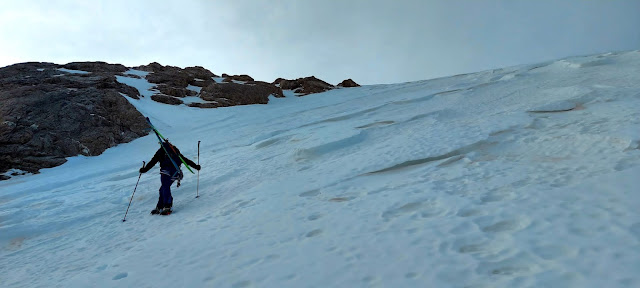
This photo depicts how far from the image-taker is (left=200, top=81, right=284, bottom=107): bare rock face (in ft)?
109

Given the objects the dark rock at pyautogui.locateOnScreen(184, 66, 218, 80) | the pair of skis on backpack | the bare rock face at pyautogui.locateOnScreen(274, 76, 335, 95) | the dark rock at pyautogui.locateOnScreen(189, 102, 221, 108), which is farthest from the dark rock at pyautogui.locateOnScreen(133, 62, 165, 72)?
the pair of skis on backpack

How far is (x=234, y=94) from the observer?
114 feet

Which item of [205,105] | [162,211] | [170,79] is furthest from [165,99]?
[162,211]

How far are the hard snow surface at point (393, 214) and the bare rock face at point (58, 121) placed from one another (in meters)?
9.07

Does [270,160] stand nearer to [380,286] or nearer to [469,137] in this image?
[469,137]

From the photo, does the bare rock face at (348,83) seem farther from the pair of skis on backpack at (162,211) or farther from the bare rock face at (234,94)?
the pair of skis on backpack at (162,211)

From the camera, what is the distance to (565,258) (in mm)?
2709

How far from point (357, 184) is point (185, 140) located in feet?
49.7

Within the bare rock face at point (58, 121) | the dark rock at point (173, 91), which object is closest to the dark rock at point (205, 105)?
the dark rock at point (173, 91)

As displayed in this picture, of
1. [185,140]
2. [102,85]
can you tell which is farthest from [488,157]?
[102,85]

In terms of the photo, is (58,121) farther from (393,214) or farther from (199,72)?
(199,72)

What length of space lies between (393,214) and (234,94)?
32.2m

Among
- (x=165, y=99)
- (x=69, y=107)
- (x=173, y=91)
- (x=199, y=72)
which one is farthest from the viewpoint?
(x=199, y=72)

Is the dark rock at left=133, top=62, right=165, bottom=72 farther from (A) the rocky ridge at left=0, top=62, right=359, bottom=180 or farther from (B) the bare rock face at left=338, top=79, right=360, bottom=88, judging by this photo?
(B) the bare rock face at left=338, top=79, right=360, bottom=88
